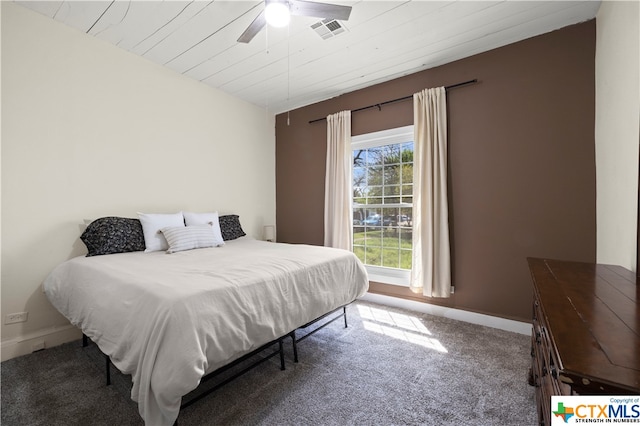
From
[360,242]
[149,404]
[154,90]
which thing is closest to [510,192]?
[360,242]

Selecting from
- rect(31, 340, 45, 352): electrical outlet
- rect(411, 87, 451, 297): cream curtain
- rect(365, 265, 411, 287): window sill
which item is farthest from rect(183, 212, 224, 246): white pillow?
rect(411, 87, 451, 297): cream curtain

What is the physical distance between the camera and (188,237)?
263 centimetres

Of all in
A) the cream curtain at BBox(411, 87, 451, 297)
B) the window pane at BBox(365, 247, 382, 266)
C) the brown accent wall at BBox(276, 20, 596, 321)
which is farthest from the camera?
the window pane at BBox(365, 247, 382, 266)

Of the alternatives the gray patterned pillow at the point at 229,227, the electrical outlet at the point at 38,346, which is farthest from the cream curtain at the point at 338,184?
the electrical outlet at the point at 38,346

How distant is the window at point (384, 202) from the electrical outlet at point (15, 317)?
10.5ft

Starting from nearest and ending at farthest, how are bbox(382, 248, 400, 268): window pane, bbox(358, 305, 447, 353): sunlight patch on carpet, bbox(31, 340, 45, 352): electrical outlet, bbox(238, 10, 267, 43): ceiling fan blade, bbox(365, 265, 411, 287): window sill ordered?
bbox(238, 10, 267, 43): ceiling fan blade, bbox(31, 340, 45, 352): electrical outlet, bbox(358, 305, 447, 353): sunlight patch on carpet, bbox(365, 265, 411, 287): window sill, bbox(382, 248, 400, 268): window pane

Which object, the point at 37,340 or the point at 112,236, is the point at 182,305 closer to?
the point at 112,236

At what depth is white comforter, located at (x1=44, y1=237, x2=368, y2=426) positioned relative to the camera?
1.19 m

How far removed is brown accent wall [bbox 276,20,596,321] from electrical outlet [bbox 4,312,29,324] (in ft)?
11.4

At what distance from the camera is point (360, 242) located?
3686 millimetres

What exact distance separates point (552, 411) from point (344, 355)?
1.57m

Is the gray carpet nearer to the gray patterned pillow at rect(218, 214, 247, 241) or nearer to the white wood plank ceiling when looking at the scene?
the gray patterned pillow at rect(218, 214, 247, 241)

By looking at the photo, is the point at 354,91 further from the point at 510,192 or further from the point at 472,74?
the point at 510,192

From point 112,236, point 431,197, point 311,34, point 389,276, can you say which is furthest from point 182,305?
point 389,276
